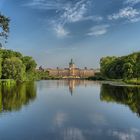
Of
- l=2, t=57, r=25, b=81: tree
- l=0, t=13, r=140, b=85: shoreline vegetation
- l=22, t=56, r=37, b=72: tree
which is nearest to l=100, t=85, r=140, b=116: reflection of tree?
l=0, t=13, r=140, b=85: shoreline vegetation

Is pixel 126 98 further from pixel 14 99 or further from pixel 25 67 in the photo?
pixel 25 67

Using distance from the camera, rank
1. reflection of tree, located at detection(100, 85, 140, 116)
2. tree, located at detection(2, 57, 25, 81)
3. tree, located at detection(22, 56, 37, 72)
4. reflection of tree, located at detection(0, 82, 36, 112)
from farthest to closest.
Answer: tree, located at detection(22, 56, 37, 72) < tree, located at detection(2, 57, 25, 81) < reflection of tree, located at detection(100, 85, 140, 116) < reflection of tree, located at detection(0, 82, 36, 112)

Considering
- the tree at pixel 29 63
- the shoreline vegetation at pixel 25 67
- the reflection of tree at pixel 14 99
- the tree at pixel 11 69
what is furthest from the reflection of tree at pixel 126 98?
the tree at pixel 29 63

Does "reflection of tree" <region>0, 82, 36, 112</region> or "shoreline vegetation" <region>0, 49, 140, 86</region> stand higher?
"shoreline vegetation" <region>0, 49, 140, 86</region>

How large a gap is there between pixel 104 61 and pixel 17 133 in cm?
14900

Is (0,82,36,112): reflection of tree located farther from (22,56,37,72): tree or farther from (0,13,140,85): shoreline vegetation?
(22,56,37,72): tree

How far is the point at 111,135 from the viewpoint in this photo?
1764cm

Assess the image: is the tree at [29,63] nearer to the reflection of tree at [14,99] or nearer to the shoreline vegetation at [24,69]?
the shoreline vegetation at [24,69]

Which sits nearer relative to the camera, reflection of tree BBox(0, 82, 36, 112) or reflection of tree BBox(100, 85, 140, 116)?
reflection of tree BBox(0, 82, 36, 112)

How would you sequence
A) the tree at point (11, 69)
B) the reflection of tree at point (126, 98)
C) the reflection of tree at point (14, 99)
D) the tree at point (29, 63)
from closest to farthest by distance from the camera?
the reflection of tree at point (14, 99)
the reflection of tree at point (126, 98)
the tree at point (11, 69)
the tree at point (29, 63)

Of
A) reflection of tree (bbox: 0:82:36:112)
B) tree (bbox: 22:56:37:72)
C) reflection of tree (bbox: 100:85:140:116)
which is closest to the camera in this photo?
reflection of tree (bbox: 0:82:36:112)

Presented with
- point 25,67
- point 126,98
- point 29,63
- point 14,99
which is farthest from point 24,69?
point 14,99

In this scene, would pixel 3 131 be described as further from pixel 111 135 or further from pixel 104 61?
pixel 104 61

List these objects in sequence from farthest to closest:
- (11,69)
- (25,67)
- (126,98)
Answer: (25,67) → (11,69) → (126,98)
